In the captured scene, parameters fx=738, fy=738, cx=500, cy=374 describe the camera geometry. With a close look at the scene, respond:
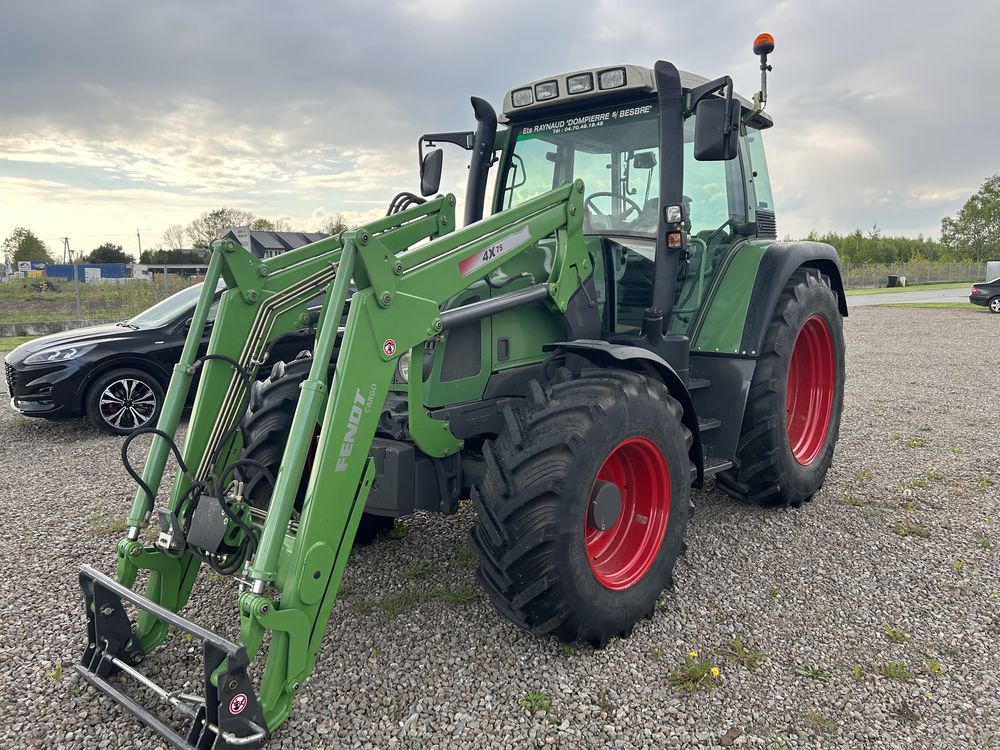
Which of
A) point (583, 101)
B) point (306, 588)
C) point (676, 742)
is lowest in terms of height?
point (676, 742)

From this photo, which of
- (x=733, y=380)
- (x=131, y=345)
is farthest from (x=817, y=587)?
(x=131, y=345)

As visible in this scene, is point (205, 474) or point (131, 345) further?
point (131, 345)

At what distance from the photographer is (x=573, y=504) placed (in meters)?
3.03

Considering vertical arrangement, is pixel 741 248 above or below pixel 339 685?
above

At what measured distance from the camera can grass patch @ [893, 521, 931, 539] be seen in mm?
4559

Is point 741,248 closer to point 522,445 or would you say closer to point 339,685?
point 522,445

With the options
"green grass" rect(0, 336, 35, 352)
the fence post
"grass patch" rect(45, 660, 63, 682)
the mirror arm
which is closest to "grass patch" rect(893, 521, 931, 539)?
the mirror arm

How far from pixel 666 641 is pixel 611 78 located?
2923 mm

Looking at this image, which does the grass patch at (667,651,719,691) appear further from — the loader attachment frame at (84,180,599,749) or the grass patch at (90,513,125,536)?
the grass patch at (90,513,125,536)

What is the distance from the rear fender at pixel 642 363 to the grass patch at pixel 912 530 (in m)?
1.65

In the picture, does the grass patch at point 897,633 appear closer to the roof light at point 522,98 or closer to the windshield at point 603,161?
the windshield at point 603,161

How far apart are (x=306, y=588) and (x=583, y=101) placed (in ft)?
10.3

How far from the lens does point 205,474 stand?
3.35 m

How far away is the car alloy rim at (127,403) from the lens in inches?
307
